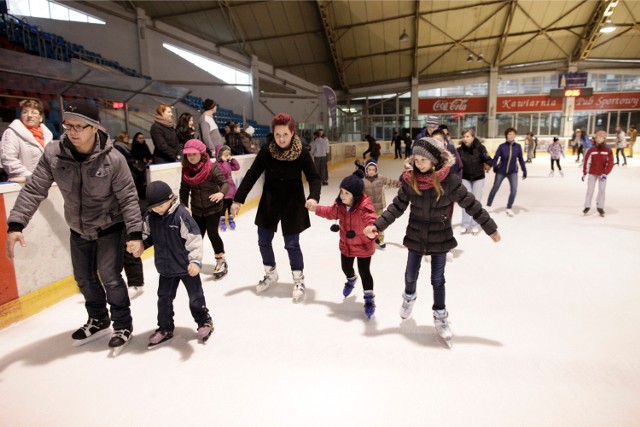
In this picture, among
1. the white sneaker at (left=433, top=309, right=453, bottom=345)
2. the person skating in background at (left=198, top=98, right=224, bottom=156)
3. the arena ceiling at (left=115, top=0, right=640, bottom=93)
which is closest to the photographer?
the white sneaker at (left=433, top=309, right=453, bottom=345)

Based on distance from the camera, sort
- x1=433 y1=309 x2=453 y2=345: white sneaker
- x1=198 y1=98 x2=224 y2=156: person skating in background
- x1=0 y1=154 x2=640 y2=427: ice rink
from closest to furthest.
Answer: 1. x1=0 y1=154 x2=640 y2=427: ice rink
2. x1=433 y1=309 x2=453 y2=345: white sneaker
3. x1=198 y1=98 x2=224 y2=156: person skating in background

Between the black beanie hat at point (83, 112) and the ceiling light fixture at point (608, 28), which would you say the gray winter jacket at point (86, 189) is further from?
the ceiling light fixture at point (608, 28)

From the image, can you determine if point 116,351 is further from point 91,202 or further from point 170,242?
point 91,202

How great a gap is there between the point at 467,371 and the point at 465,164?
11.4 ft

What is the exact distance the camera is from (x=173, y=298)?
2.43 metres

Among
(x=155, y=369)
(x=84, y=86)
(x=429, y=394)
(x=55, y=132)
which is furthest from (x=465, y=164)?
(x=55, y=132)

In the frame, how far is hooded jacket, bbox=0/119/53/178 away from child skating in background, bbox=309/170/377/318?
91.7 inches

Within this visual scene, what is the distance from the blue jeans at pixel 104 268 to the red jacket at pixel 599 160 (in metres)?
6.25

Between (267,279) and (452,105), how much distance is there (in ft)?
73.7

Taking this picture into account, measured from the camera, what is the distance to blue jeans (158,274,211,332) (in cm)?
236

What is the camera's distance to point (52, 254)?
10.1ft

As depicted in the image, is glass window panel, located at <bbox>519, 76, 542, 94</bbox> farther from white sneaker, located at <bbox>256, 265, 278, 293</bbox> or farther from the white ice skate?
the white ice skate

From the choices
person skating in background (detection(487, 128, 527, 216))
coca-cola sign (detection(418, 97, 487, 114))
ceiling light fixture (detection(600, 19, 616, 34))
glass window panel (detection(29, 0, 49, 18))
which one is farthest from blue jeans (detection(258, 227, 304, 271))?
coca-cola sign (detection(418, 97, 487, 114))

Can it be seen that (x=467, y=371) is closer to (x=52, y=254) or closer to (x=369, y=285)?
(x=369, y=285)
